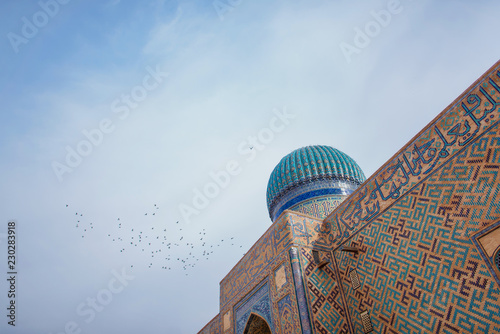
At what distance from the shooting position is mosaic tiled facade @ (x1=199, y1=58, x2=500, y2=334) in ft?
12.6

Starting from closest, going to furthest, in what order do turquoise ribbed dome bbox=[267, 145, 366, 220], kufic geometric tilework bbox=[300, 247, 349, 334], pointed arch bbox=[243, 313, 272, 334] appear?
kufic geometric tilework bbox=[300, 247, 349, 334]
pointed arch bbox=[243, 313, 272, 334]
turquoise ribbed dome bbox=[267, 145, 366, 220]

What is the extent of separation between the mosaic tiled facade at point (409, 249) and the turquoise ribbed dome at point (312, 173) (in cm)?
304

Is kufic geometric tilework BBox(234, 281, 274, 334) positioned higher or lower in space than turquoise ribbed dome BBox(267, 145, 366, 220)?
lower

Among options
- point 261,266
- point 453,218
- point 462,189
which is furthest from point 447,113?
point 261,266

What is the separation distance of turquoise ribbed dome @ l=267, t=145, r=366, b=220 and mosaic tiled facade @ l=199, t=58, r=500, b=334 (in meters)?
3.04

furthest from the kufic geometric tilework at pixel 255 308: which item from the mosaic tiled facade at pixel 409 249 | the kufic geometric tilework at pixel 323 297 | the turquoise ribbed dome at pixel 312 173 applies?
the turquoise ribbed dome at pixel 312 173

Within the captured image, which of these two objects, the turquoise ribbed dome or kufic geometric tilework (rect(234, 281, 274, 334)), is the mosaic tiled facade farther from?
the turquoise ribbed dome

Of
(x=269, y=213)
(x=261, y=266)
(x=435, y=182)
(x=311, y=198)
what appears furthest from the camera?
(x=269, y=213)

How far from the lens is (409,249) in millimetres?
4617

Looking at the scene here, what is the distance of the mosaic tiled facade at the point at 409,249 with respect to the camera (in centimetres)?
384

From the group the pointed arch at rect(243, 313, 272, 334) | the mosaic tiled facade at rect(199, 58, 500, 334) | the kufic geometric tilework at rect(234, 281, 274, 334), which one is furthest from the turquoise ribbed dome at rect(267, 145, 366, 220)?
the pointed arch at rect(243, 313, 272, 334)

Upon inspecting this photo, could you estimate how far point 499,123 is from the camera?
3916mm

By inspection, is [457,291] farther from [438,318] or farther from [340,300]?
[340,300]

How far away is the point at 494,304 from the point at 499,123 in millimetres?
2054
